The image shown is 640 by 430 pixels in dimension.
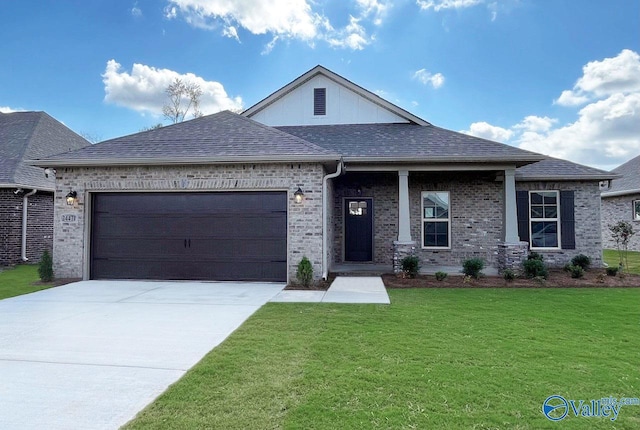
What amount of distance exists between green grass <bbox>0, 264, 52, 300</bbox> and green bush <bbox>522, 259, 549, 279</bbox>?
11525mm

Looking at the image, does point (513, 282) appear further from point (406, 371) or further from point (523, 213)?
point (406, 371)

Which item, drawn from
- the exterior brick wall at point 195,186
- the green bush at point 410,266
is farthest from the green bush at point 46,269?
the green bush at point 410,266

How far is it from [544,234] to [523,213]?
37.5 inches

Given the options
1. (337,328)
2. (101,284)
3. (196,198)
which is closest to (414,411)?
(337,328)

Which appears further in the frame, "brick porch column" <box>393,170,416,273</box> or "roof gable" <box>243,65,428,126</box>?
"roof gable" <box>243,65,428,126</box>

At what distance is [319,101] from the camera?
12.9 m

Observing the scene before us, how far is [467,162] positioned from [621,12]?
804cm

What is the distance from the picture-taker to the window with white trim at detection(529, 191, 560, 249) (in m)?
10.9

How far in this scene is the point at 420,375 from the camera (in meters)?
3.26

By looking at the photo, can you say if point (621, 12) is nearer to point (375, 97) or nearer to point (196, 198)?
point (375, 97)

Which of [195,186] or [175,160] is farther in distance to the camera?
[195,186]

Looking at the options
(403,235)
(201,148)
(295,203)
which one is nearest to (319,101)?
(201,148)

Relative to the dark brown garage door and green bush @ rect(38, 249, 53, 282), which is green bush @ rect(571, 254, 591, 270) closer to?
the dark brown garage door

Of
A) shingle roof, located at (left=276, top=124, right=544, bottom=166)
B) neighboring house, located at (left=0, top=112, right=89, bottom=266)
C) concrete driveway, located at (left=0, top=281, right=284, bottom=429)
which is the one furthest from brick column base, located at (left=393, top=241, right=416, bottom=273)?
neighboring house, located at (left=0, top=112, right=89, bottom=266)
